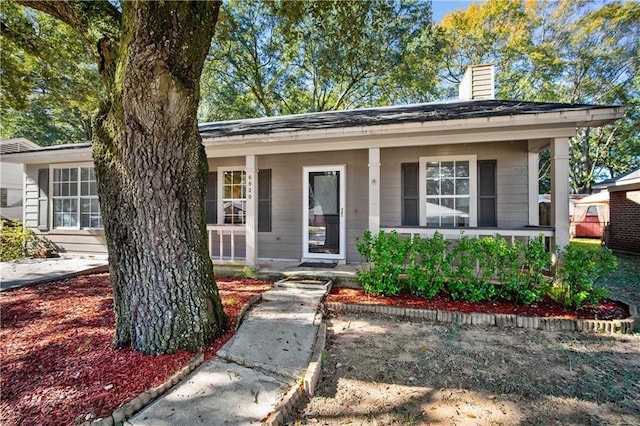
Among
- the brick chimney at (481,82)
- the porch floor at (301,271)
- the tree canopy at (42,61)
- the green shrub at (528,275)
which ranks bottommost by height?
the porch floor at (301,271)

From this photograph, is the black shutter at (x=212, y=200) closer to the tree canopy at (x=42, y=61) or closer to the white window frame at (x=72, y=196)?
the white window frame at (x=72, y=196)

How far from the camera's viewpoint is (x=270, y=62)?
59.3 ft

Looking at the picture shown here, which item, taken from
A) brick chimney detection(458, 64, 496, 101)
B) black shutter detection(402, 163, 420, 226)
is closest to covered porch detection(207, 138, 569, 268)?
black shutter detection(402, 163, 420, 226)

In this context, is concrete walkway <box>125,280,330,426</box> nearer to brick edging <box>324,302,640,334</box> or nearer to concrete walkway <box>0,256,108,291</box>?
brick edging <box>324,302,640,334</box>

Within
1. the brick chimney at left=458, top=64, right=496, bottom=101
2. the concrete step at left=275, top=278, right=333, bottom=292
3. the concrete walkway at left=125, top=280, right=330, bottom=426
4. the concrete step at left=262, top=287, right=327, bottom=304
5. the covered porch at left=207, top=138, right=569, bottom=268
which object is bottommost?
the concrete walkway at left=125, top=280, right=330, bottom=426

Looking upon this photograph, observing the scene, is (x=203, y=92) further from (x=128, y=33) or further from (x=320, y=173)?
(x=128, y=33)

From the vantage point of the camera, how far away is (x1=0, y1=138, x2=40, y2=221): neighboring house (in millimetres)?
14867

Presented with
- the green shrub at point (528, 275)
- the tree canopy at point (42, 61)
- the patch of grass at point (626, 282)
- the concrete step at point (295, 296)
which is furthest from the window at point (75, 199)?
the patch of grass at point (626, 282)

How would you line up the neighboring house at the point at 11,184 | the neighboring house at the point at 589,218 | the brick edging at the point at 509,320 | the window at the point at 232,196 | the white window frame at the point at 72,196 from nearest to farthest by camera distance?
1. the brick edging at the point at 509,320
2. the window at the point at 232,196
3. the white window frame at the point at 72,196
4. the neighboring house at the point at 11,184
5. the neighboring house at the point at 589,218

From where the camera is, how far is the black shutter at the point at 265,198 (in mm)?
7371

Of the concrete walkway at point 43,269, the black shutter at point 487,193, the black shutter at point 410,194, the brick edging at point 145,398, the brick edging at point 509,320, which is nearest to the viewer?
the brick edging at point 145,398

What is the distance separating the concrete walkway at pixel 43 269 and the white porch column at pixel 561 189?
854cm

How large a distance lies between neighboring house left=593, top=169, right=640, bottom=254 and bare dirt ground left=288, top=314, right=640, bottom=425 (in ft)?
29.9

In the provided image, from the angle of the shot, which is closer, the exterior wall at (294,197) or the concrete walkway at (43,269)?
the concrete walkway at (43,269)
